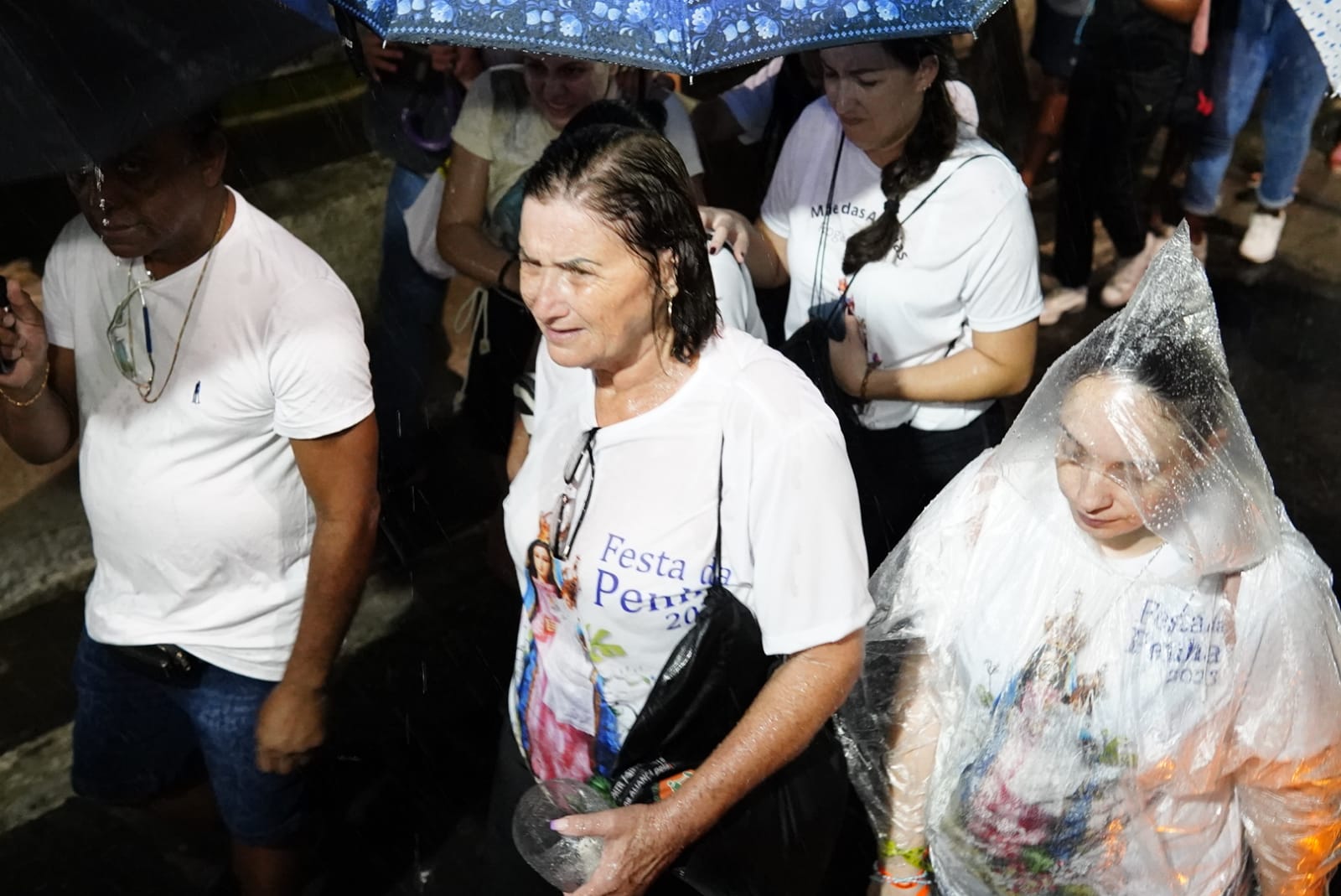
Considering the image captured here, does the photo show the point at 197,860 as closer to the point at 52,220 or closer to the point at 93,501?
the point at 93,501

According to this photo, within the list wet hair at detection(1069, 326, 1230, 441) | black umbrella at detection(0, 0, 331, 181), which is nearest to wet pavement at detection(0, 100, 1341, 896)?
black umbrella at detection(0, 0, 331, 181)

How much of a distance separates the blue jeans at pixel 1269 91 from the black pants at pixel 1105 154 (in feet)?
1.25

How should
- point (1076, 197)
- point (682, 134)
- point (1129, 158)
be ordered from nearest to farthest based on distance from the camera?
point (682, 134) → point (1129, 158) → point (1076, 197)

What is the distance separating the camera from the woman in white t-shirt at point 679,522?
201cm

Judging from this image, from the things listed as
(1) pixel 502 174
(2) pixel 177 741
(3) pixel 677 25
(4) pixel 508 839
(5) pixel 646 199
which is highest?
(3) pixel 677 25

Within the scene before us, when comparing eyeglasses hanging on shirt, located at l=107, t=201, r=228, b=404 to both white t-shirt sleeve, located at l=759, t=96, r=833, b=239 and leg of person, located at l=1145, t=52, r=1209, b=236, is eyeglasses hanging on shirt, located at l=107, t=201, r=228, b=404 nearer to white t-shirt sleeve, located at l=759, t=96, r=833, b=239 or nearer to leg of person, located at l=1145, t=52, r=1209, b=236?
white t-shirt sleeve, located at l=759, t=96, r=833, b=239

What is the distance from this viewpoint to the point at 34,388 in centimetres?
264

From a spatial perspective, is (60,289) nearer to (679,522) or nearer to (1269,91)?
(679,522)

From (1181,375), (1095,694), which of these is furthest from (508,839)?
(1181,375)

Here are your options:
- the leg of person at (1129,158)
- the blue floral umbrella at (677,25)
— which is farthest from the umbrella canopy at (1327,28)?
the leg of person at (1129,158)

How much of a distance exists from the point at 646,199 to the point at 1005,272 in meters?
1.14

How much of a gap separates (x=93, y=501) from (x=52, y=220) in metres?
2.93

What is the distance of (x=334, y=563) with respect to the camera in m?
2.56

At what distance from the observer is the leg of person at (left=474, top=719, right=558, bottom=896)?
2500mm
